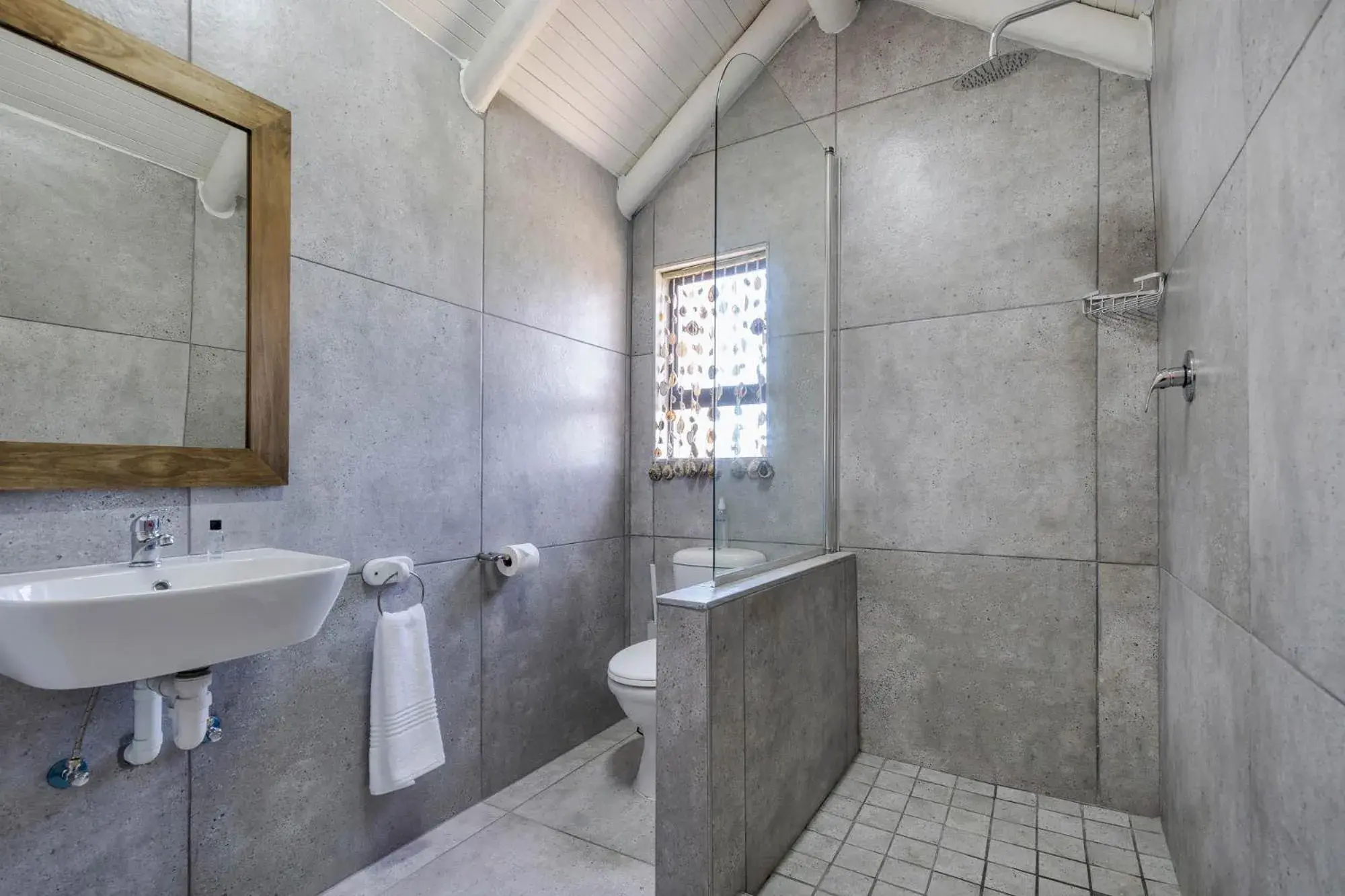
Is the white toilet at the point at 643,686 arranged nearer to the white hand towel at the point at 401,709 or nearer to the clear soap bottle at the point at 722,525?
the clear soap bottle at the point at 722,525

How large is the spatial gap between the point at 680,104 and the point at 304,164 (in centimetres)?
174

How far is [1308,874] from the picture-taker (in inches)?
33.3

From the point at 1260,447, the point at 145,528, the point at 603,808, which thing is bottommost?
the point at 603,808

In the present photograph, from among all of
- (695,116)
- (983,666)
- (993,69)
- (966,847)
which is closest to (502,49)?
(695,116)

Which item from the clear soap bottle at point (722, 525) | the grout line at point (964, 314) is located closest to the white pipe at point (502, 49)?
the grout line at point (964, 314)

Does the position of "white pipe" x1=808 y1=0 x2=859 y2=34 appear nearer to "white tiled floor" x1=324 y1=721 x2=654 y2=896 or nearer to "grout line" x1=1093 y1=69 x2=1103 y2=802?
"grout line" x1=1093 y1=69 x2=1103 y2=802

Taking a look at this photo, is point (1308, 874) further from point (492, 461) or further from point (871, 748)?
point (492, 461)

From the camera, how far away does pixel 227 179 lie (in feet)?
5.27

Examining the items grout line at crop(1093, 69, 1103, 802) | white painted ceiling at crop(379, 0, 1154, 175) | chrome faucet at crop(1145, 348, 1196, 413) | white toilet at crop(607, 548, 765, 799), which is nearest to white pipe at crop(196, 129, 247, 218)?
white painted ceiling at crop(379, 0, 1154, 175)

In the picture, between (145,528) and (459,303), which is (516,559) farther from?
(145,528)

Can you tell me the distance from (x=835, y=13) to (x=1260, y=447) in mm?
2349

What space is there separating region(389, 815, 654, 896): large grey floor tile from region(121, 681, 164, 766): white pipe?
77 centimetres

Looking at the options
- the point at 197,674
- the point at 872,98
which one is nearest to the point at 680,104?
the point at 872,98

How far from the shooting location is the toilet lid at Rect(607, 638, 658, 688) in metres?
2.13
